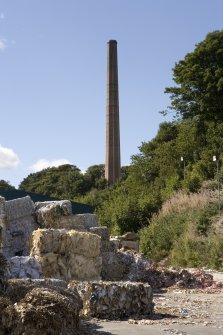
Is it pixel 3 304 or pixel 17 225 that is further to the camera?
pixel 17 225

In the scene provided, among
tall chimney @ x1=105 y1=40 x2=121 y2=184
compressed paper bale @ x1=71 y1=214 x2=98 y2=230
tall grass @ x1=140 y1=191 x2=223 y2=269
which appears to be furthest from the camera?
tall chimney @ x1=105 y1=40 x2=121 y2=184

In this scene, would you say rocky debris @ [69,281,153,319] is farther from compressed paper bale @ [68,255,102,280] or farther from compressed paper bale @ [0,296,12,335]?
compressed paper bale @ [68,255,102,280]

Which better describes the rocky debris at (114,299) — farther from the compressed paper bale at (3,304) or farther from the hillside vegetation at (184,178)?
the hillside vegetation at (184,178)

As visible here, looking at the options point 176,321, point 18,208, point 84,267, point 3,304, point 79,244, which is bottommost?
Answer: point 176,321

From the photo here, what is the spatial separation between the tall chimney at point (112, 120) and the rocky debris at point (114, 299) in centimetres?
4322

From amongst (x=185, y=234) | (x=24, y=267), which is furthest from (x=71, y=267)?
(x=185, y=234)

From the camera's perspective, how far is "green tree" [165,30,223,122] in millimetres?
33344

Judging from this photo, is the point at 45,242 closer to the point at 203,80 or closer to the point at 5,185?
the point at 203,80

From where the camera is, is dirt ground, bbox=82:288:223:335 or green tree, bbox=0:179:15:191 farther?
green tree, bbox=0:179:15:191

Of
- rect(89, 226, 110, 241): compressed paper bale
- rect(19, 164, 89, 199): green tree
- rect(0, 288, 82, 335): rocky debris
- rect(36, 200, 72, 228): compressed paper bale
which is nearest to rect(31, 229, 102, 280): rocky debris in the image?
rect(36, 200, 72, 228): compressed paper bale

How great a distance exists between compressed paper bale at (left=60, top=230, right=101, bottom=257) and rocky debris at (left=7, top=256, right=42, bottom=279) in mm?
1677

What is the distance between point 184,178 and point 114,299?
79.4 feet

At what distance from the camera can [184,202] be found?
26.8m

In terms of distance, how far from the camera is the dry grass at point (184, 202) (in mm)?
25438
